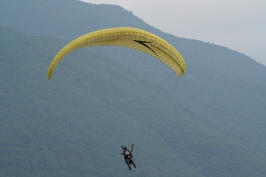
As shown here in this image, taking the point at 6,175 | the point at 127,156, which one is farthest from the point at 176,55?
the point at 6,175

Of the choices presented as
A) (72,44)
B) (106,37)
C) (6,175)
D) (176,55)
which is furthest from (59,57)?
(6,175)

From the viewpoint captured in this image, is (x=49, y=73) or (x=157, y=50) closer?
(x=49, y=73)

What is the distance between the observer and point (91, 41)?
32406 mm

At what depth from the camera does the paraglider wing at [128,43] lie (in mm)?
31281

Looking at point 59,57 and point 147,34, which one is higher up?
point 147,34

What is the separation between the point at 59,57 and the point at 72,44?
1.18 metres

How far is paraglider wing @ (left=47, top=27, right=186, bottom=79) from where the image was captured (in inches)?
1232

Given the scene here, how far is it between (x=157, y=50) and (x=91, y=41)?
621 centimetres

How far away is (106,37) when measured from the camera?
3312cm

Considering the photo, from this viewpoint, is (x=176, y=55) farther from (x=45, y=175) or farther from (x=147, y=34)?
(x=45, y=175)

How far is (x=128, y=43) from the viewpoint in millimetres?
36438

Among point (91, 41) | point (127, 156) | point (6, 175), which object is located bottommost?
point (127, 156)

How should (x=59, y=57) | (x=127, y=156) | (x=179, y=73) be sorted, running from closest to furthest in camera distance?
(x=59, y=57), (x=127, y=156), (x=179, y=73)

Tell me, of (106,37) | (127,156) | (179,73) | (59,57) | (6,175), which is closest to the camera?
(59,57)
